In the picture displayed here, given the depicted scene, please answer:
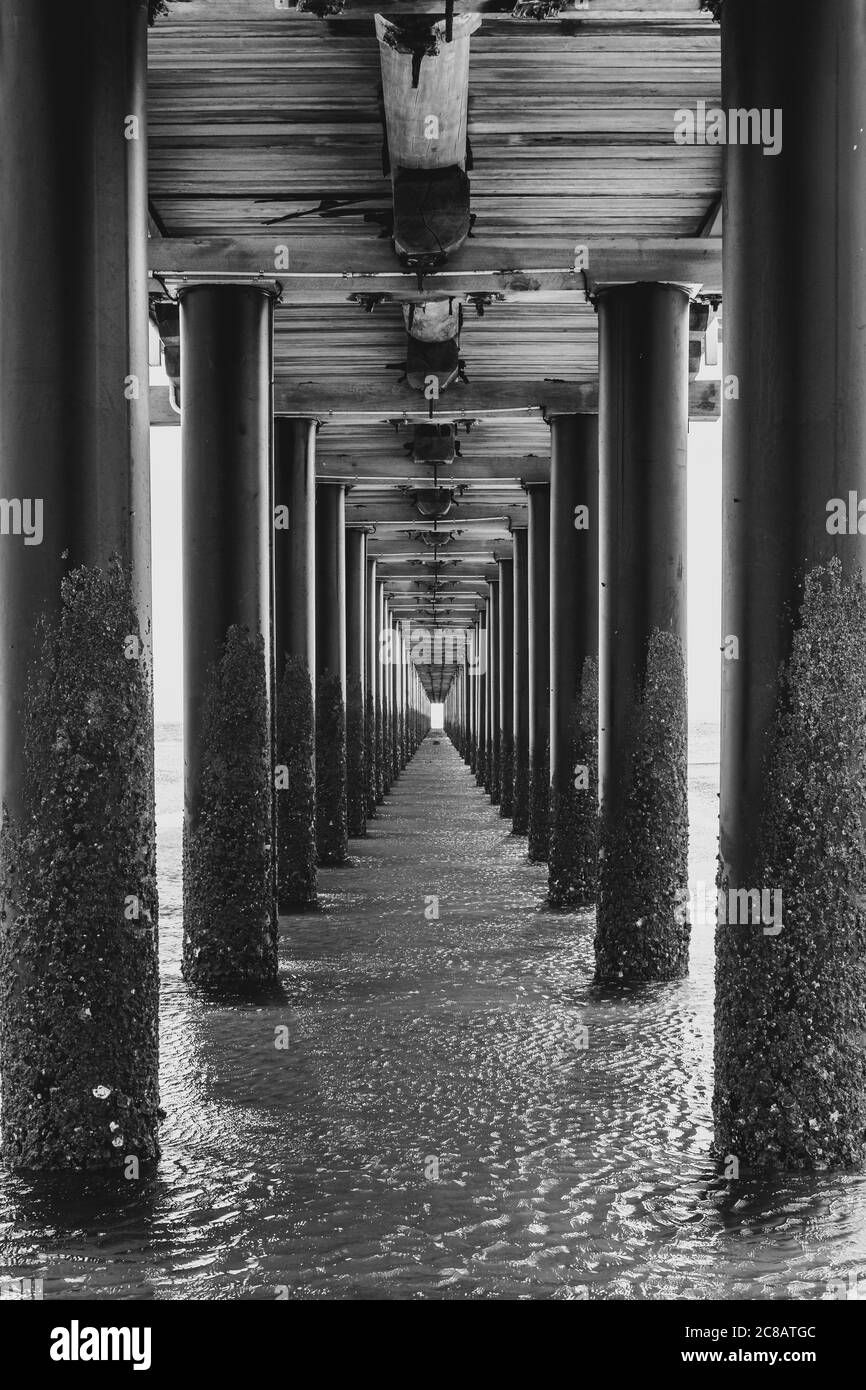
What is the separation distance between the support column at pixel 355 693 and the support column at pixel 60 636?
40.4 feet

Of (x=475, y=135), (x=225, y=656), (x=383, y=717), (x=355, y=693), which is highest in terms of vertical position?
(x=475, y=135)

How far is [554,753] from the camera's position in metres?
11.7

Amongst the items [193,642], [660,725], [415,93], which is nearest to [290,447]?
[193,642]

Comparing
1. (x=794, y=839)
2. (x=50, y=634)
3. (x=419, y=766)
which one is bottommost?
(x=419, y=766)

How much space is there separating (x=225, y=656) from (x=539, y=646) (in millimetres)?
7973

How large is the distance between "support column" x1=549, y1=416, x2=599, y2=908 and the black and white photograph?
5.16 feet

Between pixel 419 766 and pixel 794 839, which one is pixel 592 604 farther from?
pixel 419 766

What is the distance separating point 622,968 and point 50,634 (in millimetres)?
4838

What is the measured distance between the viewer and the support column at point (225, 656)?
8320mm

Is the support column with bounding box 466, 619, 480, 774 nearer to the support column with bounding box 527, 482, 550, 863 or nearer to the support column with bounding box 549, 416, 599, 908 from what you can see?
the support column with bounding box 527, 482, 550, 863

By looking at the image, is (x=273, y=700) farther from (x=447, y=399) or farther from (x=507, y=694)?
(x=507, y=694)

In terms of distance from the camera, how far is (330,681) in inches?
589

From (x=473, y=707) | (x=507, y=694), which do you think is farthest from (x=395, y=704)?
(x=507, y=694)

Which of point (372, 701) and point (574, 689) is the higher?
point (574, 689)
